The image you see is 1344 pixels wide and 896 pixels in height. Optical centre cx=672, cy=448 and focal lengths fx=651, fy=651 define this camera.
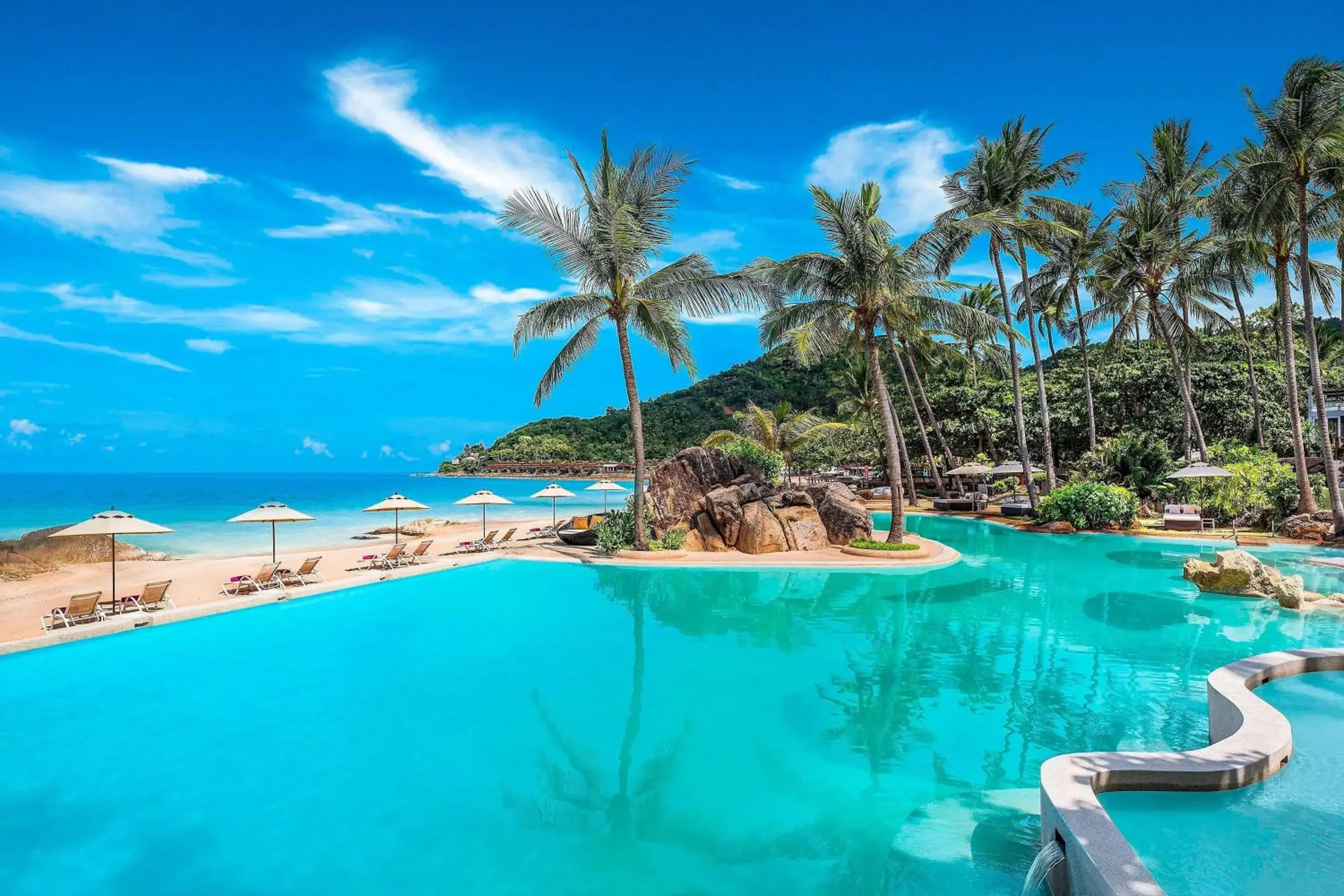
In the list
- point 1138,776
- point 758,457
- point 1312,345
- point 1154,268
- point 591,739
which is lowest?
point 591,739

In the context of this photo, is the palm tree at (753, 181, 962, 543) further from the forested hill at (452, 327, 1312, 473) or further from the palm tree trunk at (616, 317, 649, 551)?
the forested hill at (452, 327, 1312, 473)

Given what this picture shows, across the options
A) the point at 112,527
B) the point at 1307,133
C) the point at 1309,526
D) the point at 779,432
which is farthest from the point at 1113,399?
the point at 112,527

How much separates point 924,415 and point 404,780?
35.4 meters

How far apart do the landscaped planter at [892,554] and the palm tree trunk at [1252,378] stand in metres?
18.1

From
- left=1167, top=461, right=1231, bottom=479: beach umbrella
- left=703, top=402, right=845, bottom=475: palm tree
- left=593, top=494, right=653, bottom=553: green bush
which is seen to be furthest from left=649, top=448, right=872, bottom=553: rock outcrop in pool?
left=1167, top=461, right=1231, bottom=479: beach umbrella

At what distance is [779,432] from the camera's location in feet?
88.6

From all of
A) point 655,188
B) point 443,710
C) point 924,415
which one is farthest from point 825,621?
point 924,415

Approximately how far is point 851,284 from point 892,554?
6.90 meters

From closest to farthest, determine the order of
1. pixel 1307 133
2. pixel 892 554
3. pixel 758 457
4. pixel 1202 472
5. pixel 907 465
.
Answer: pixel 1307 133
pixel 892 554
pixel 1202 472
pixel 758 457
pixel 907 465

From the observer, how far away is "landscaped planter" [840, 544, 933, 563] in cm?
1581

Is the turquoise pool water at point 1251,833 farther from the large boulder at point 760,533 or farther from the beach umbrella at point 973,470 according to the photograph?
the beach umbrella at point 973,470

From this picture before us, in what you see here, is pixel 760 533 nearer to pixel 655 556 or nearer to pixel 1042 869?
pixel 655 556

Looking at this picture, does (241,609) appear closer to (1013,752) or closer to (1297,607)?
(1013,752)

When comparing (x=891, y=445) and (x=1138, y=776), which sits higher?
(x=891, y=445)
